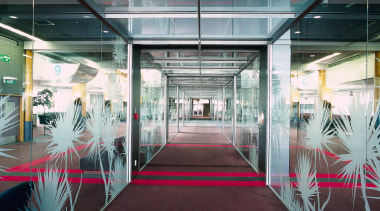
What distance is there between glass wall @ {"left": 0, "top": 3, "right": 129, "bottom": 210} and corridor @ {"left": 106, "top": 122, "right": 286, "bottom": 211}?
76 cm

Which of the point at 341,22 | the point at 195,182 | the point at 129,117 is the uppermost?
the point at 341,22

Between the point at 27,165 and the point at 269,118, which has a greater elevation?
the point at 269,118

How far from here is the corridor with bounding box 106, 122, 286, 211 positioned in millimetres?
3650

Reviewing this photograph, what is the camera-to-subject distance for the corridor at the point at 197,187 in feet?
12.0

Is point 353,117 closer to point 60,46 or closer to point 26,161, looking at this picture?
point 26,161

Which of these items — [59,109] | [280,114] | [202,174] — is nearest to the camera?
[59,109]

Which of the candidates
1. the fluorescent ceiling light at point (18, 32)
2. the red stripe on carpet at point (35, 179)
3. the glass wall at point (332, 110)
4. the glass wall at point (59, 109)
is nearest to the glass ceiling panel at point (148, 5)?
the glass wall at point (59, 109)

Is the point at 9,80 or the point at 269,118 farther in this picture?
the point at 269,118

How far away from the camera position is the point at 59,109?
2.29 meters

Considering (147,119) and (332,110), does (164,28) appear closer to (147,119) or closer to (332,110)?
(147,119)

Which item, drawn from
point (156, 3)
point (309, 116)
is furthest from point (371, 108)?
point (156, 3)

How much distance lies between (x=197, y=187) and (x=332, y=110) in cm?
323

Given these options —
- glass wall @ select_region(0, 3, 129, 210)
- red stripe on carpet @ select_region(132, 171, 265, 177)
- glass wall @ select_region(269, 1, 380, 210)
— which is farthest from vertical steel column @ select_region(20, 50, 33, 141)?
red stripe on carpet @ select_region(132, 171, 265, 177)

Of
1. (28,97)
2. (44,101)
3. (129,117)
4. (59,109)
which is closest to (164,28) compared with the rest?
(129,117)
